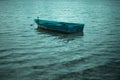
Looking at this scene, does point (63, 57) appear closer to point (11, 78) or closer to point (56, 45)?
point (56, 45)

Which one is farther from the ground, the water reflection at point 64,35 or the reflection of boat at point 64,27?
the reflection of boat at point 64,27

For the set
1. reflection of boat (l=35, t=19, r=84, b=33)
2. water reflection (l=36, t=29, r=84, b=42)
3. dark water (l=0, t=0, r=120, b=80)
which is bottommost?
dark water (l=0, t=0, r=120, b=80)

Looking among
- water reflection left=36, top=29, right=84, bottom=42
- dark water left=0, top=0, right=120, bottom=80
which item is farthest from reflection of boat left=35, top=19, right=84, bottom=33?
dark water left=0, top=0, right=120, bottom=80

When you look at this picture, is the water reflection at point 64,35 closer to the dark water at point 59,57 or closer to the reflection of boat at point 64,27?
the dark water at point 59,57

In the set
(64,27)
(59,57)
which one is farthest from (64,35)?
(59,57)

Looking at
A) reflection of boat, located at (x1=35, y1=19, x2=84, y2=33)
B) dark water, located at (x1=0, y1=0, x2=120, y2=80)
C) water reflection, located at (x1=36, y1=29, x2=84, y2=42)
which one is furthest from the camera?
reflection of boat, located at (x1=35, y1=19, x2=84, y2=33)

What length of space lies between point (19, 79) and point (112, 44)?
12.5 meters

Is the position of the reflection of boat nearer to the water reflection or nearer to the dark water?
the water reflection

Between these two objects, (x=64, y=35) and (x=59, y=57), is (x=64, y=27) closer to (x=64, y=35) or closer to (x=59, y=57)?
(x=64, y=35)

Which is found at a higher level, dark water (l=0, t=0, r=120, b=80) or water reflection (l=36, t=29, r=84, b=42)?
water reflection (l=36, t=29, r=84, b=42)

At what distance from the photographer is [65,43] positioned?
2428cm

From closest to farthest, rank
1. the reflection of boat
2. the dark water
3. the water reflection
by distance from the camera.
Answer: the dark water
the water reflection
the reflection of boat

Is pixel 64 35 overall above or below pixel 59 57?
above

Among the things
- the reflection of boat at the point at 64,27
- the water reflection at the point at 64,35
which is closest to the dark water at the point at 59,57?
the water reflection at the point at 64,35
